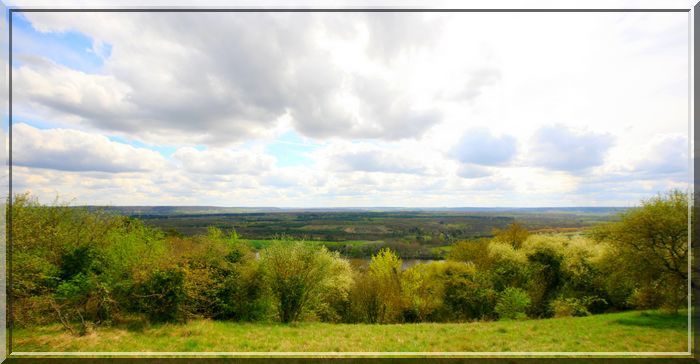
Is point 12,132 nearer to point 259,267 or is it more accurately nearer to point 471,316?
point 259,267

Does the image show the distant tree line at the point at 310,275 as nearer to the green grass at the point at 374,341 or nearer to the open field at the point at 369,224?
the green grass at the point at 374,341

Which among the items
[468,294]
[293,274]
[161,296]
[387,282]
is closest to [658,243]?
[468,294]

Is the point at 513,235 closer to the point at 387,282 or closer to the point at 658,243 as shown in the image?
the point at 387,282

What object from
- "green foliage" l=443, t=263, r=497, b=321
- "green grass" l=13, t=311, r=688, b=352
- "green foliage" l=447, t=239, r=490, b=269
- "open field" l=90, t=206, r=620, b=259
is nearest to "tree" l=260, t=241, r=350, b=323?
"open field" l=90, t=206, r=620, b=259

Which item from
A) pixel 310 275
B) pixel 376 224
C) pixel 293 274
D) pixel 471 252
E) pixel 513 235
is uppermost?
pixel 376 224

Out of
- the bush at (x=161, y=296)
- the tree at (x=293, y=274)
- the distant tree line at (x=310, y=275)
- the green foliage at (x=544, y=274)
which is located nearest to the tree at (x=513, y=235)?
the distant tree line at (x=310, y=275)

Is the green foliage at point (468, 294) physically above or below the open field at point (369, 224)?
below

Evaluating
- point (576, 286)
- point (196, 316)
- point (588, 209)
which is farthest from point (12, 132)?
point (576, 286)
